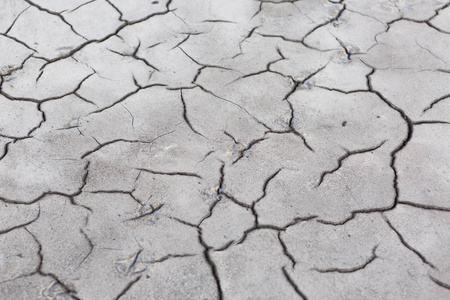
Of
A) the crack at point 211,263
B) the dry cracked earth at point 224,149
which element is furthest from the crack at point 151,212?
the crack at point 211,263

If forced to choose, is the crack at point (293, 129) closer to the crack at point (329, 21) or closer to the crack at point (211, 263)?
the crack at point (329, 21)

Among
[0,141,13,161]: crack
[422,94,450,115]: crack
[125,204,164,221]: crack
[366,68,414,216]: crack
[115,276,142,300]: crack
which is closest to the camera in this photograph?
[115,276,142,300]: crack

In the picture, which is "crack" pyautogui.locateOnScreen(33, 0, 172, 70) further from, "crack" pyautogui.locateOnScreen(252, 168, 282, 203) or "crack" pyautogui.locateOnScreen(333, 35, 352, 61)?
"crack" pyautogui.locateOnScreen(252, 168, 282, 203)

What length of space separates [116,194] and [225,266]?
644mm

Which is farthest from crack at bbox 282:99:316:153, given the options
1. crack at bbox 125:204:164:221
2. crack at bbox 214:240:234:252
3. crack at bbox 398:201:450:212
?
crack at bbox 125:204:164:221

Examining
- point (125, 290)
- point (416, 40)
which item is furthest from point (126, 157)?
point (416, 40)

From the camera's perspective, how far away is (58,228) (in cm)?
217

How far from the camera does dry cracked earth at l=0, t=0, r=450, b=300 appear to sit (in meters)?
2.03

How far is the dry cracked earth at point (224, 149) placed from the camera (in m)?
2.03

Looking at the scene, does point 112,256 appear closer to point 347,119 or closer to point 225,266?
point 225,266

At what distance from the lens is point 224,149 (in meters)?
2.57

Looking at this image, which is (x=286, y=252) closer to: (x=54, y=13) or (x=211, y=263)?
(x=211, y=263)

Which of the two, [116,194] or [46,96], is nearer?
[116,194]

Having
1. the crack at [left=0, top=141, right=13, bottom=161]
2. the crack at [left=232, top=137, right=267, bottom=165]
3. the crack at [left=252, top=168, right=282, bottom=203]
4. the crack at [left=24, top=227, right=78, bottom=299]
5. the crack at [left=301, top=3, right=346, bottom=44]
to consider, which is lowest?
the crack at [left=24, top=227, right=78, bottom=299]
